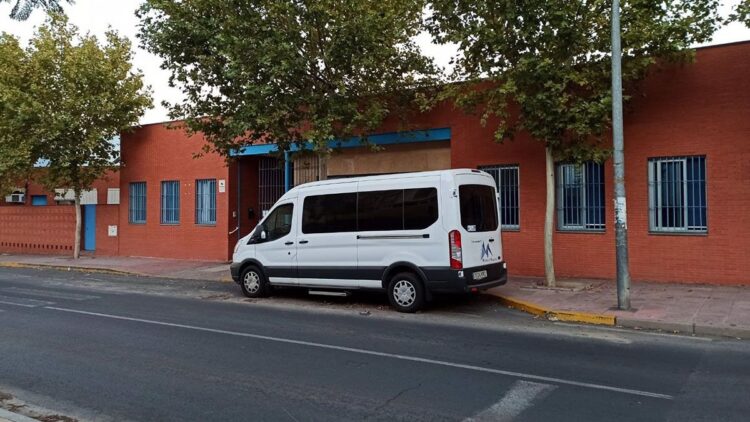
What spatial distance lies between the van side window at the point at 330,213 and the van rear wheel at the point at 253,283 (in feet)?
5.33

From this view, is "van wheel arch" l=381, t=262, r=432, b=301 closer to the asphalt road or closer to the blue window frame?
the asphalt road

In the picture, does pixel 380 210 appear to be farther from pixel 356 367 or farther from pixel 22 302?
pixel 22 302

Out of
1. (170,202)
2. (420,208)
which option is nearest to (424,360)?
(420,208)

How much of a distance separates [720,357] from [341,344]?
4643 millimetres

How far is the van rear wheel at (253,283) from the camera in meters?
11.8

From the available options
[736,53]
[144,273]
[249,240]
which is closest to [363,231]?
[249,240]

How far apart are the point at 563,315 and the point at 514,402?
4546 millimetres

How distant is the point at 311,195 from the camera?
11.1 meters

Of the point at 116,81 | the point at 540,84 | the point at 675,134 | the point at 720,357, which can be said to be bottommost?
the point at 720,357

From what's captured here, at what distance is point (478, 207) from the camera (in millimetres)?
9953

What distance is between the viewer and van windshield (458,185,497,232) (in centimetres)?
959

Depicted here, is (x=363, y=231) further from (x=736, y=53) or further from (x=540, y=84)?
(x=736, y=53)

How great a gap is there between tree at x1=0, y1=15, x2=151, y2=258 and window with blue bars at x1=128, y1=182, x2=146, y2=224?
5.79 ft

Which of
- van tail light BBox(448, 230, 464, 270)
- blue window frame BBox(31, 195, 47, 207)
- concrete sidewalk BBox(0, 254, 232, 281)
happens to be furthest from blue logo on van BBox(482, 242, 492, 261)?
blue window frame BBox(31, 195, 47, 207)
